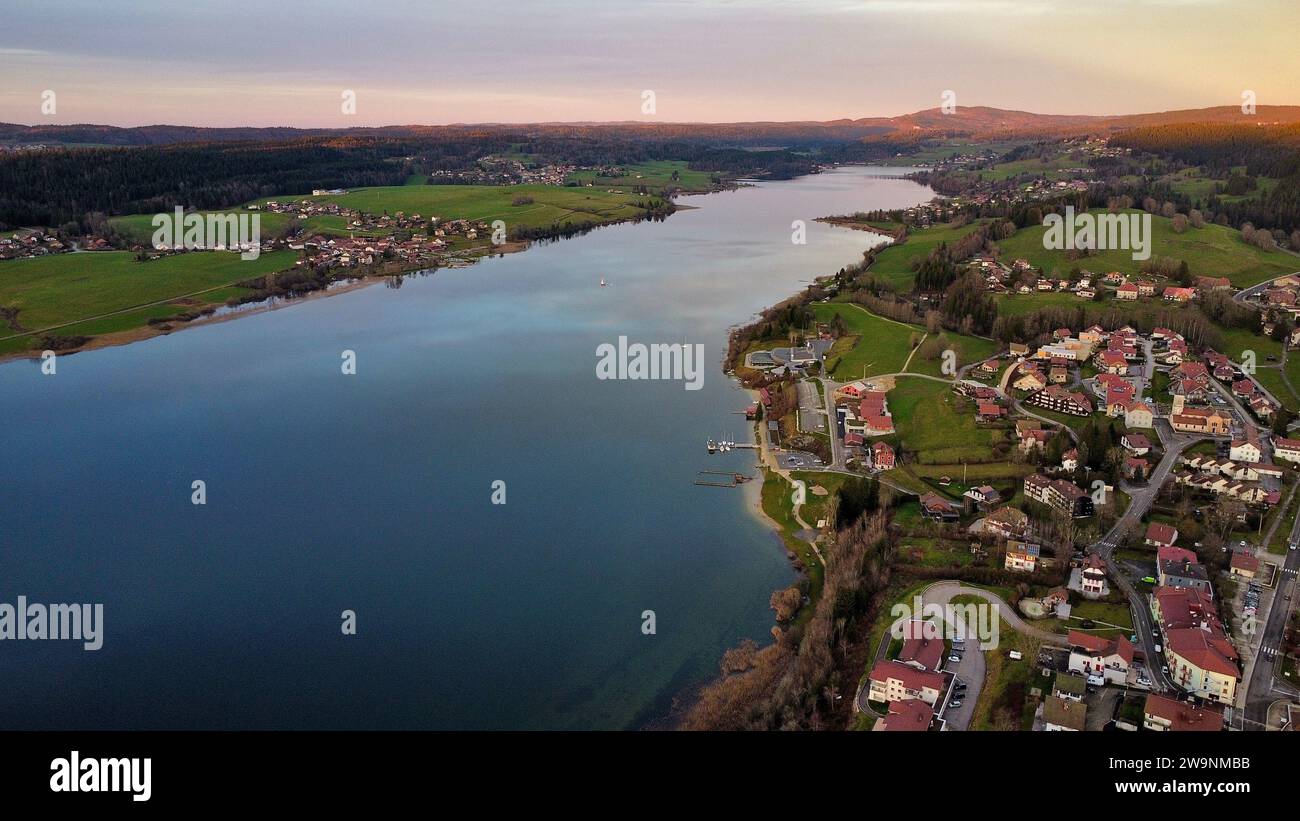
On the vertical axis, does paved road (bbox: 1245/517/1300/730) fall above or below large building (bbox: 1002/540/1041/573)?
below

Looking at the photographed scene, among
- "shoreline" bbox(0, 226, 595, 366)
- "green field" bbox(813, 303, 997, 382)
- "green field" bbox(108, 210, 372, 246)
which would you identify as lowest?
"green field" bbox(813, 303, 997, 382)

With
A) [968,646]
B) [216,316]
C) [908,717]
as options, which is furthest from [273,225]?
[908,717]

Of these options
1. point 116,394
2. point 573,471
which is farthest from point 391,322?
point 573,471

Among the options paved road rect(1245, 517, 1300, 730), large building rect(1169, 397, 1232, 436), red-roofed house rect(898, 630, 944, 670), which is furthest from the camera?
large building rect(1169, 397, 1232, 436)

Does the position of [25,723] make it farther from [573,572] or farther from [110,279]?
[110,279]

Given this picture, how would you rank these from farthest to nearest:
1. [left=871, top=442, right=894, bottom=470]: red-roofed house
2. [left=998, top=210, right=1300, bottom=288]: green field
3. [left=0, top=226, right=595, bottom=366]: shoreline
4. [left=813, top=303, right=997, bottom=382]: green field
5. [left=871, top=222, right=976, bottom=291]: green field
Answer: [left=871, top=222, right=976, bottom=291]: green field → [left=998, top=210, right=1300, bottom=288]: green field → [left=0, top=226, right=595, bottom=366]: shoreline → [left=813, top=303, right=997, bottom=382]: green field → [left=871, top=442, right=894, bottom=470]: red-roofed house

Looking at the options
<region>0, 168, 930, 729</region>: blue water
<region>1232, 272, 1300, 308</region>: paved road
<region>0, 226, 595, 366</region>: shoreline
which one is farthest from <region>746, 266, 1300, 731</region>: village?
<region>0, 226, 595, 366</region>: shoreline

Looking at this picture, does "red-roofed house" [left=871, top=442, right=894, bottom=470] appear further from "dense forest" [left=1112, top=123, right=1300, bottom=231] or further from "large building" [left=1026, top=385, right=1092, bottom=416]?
"dense forest" [left=1112, top=123, right=1300, bottom=231]
